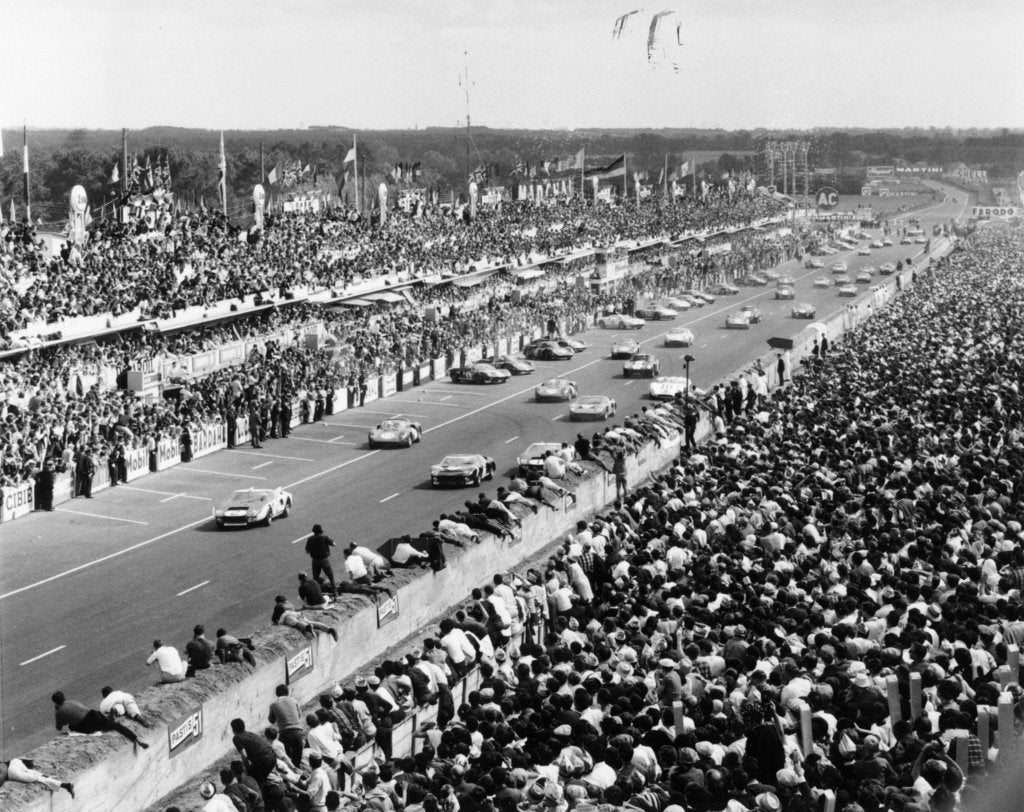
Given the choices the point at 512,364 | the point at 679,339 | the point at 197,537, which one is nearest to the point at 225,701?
the point at 197,537

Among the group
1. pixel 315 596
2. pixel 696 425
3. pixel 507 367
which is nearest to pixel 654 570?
pixel 315 596

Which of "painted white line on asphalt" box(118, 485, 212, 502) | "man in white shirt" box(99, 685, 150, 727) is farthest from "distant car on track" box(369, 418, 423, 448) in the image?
"man in white shirt" box(99, 685, 150, 727)

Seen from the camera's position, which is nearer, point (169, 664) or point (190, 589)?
point (169, 664)

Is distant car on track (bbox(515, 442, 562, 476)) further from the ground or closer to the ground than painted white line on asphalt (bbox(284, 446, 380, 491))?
further from the ground

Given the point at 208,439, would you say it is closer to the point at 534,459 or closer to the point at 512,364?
the point at 534,459

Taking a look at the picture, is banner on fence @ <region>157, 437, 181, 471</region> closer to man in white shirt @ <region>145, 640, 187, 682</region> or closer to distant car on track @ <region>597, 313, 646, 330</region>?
man in white shirt @ <region>145, 640, 187, 682</region>

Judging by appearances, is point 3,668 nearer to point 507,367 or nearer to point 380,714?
point 380,714

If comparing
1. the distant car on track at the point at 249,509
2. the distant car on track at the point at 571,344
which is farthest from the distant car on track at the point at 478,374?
the distant car on track at the point at 249,509

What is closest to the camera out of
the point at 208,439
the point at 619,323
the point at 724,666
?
the point at 724,666

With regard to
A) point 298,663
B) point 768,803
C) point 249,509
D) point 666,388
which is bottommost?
point 249,509
